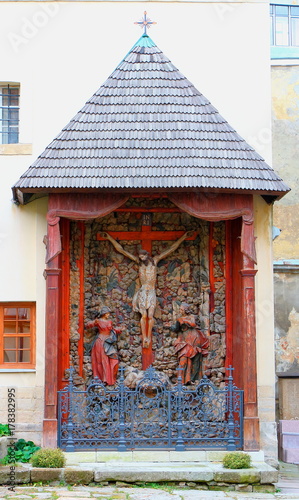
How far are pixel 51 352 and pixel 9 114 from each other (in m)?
4.00

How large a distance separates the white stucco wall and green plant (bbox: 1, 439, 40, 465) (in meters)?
3.07

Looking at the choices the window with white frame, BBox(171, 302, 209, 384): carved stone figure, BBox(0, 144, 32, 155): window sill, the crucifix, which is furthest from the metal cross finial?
BBox(171, 302, 209, 384): carved stone figure

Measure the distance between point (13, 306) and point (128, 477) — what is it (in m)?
3.38

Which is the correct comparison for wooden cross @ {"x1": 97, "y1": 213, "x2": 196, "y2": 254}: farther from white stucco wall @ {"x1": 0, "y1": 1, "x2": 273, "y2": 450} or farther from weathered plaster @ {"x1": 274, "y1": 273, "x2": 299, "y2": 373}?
weathered plaster @ {"x1": 274, "y1": 273, "x2": 299, "y2": 373}

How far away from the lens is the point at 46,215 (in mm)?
13219

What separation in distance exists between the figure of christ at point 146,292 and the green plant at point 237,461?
8.06 feet

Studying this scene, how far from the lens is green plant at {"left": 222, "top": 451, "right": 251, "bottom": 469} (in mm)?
11594

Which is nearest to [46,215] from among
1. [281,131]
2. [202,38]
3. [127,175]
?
[127,175]

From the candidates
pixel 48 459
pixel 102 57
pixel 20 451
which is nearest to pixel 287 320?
pixel 102 57

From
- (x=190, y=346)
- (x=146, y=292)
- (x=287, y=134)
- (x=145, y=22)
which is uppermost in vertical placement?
(x=145, y=22)

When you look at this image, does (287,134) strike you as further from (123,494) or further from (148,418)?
(123,494)

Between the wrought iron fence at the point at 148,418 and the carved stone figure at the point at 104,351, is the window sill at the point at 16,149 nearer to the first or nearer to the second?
the carved stone figure at the point at 104,351

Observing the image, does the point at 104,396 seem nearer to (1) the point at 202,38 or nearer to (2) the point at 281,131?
(1) the point at 202,38

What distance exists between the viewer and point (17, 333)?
13.4 metres
